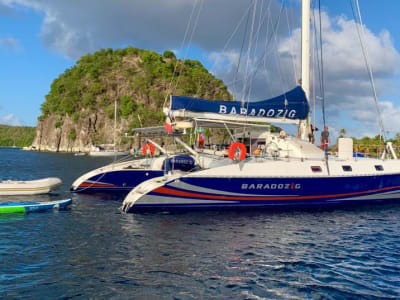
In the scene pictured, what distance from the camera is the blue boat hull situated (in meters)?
14.6

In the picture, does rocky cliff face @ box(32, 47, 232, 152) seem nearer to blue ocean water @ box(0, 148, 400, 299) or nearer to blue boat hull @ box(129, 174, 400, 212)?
blue boat hull @ box(129, 174, 400, 212)

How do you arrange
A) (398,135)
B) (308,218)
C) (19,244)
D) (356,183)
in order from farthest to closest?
(398,135) < (356,183) < (308,218) < (19,244)

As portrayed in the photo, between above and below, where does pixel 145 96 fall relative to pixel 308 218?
above

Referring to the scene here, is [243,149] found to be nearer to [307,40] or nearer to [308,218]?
[308,218]

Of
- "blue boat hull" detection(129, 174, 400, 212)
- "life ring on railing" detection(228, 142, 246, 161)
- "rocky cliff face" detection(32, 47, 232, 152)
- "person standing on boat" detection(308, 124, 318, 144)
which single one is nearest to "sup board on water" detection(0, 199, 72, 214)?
"blue boat hull" detection(129, 174, 400, 212)

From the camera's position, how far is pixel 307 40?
17703mm

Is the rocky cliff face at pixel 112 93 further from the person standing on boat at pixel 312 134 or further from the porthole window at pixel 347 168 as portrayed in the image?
the porthole window at pixel 347 168

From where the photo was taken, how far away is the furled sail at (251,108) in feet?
52.4

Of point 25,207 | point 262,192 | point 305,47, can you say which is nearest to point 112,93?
point 305,47

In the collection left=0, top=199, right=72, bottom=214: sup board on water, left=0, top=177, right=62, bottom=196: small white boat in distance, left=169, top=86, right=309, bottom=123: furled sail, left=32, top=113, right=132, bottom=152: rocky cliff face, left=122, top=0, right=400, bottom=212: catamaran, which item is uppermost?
left=32, top=113, right=132, bottom=152: rocky cliff face

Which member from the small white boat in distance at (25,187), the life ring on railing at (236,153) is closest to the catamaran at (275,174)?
the life ring on railing at (236,153)

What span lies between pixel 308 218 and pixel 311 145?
442cm

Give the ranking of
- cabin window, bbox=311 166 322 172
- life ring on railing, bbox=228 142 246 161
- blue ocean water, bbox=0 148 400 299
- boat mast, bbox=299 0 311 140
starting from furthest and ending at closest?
boat mast, bbox=299 0 311 140, cabin window, bbox=311 166 322 172, life ring on railing, bbox=228 142 246 161, blue ocean water, bbox=0 148 400 299

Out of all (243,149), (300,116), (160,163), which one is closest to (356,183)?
(300,116)
